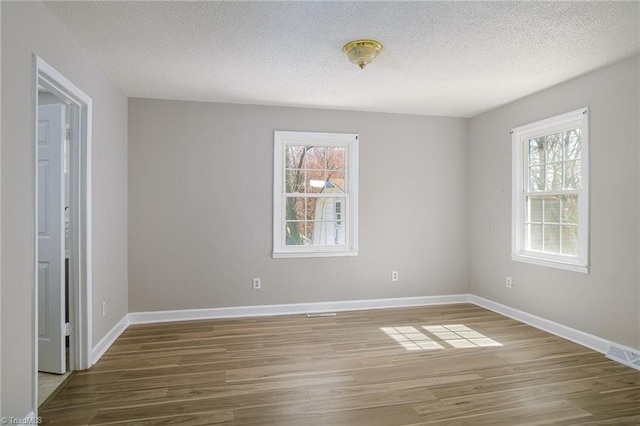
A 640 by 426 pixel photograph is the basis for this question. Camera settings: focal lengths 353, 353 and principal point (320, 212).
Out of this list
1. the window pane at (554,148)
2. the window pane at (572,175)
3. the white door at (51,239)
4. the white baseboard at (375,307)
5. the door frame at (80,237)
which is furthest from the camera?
the window pane at (554,148)

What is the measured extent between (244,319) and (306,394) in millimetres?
1793

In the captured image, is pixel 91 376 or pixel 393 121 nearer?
pixel 91 376

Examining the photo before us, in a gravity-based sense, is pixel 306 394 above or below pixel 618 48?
below

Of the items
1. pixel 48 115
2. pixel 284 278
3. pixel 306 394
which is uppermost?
pixel 48 115

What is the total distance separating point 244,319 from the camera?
3984mm

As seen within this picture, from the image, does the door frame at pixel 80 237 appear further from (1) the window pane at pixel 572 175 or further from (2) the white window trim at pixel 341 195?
(1) the window pane at pixel 572 175

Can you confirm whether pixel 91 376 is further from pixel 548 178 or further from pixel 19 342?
pixel 548 178

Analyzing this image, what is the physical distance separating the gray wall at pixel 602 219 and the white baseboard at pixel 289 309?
910 millimetres

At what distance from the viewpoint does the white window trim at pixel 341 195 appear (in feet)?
13.7

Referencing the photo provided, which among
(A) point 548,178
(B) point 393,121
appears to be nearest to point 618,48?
(A) point 548,178

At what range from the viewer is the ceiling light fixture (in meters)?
2.57

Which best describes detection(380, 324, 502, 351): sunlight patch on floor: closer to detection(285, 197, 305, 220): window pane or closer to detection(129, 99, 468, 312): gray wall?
detection(129, 99, 468, 312): gray wall

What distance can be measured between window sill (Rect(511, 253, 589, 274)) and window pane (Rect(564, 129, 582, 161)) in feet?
3.33

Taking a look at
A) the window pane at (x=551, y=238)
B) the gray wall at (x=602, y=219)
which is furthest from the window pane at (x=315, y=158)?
the window pane at (x=551, y=238)
